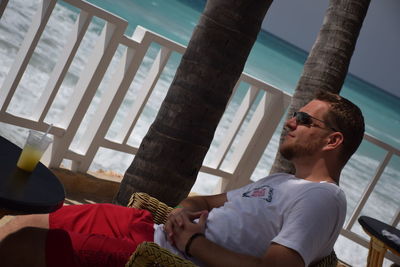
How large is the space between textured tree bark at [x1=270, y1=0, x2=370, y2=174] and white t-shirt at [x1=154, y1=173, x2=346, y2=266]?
178 centimetres

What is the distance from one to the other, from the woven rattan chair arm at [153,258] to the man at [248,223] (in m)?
0.20

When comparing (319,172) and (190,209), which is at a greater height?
(319,172)

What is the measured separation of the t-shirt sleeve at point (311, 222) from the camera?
A: 91.6 inches

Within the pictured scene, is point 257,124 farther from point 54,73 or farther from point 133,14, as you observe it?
point 133,14

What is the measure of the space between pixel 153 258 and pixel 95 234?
364mm

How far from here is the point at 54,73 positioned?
14.6ft

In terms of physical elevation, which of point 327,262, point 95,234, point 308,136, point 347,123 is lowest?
point 95,234

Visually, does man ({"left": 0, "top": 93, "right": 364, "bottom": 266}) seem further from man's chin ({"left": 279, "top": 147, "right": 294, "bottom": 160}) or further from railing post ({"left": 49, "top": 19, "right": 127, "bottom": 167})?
railing post ({"left": 49, "top": 19, "right": 127, "bottom": 167})

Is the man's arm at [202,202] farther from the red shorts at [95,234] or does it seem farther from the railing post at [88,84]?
the railing post at [88,84]

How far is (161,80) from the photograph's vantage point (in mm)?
17016

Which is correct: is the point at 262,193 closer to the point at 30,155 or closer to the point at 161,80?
the point at 30,155

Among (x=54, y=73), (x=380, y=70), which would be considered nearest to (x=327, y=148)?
(x=54, y=73)

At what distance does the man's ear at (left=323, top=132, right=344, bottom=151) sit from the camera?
8.71 ft

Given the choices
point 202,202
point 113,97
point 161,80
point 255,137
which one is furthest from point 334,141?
point 161,80
